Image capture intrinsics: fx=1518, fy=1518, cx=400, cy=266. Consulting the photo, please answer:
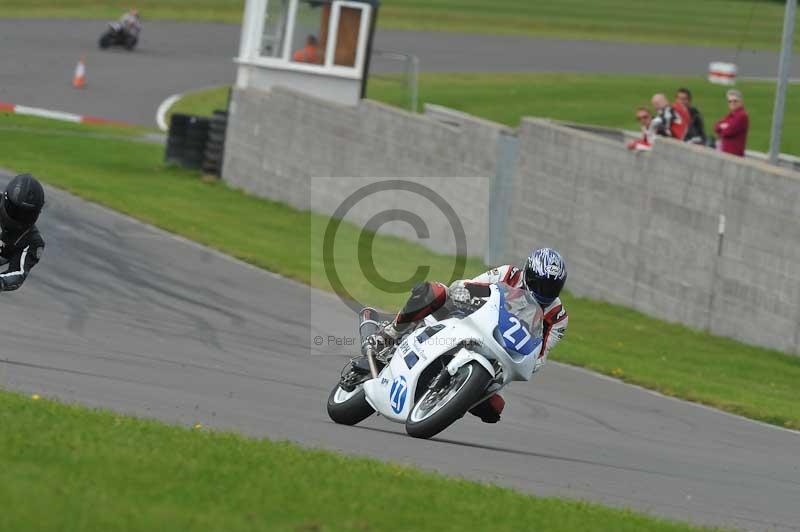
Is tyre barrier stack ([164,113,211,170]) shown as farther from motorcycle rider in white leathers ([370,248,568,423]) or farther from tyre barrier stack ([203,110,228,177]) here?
motorcycle rider in white leathers ([370,248,568,423])

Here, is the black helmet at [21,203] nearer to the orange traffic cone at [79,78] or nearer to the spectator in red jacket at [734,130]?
the spectator in red jacket at [734,130]

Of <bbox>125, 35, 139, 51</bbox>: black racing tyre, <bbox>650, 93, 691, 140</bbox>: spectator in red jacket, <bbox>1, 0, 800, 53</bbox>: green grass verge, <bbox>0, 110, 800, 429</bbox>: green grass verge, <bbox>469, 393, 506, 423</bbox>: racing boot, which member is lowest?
<bbox>0, 110, 800, 429</bbox>: green grass verge

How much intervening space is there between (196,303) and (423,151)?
350 inches

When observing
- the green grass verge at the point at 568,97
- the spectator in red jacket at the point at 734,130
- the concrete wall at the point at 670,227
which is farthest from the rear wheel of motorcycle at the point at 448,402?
the green grass verge at the point at 568,97

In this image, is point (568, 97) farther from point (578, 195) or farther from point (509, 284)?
point (509, 284)

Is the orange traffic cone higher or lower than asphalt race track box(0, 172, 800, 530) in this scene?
higher

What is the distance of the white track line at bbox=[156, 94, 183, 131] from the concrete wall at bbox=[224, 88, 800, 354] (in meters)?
7.25

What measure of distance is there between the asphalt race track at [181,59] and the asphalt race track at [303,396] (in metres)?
19.8

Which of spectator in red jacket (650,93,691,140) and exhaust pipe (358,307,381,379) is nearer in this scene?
exhaust pipe (358,307,381,379)

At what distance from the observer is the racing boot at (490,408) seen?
10211 millimetres

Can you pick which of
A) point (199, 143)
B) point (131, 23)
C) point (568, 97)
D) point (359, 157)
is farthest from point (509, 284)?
point (131, 23)

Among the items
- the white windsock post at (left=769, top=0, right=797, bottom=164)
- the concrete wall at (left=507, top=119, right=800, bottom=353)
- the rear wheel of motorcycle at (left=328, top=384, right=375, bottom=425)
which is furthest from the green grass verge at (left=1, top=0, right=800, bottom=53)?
the rear wheel of motorcycle at (left=328, top=384, right=375, bottom=425)

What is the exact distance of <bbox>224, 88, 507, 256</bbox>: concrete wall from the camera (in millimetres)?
23984

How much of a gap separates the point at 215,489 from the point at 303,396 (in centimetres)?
493
